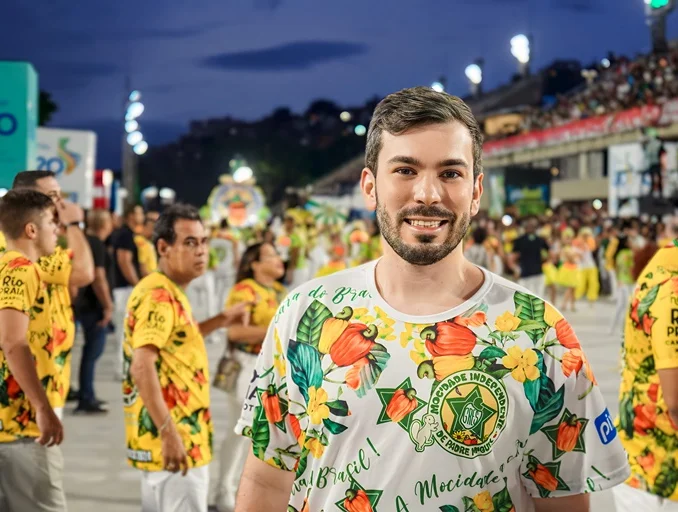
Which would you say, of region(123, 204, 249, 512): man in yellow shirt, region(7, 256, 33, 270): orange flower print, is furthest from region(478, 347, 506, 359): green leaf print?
region(7, 256, 33, 270): orange flower print

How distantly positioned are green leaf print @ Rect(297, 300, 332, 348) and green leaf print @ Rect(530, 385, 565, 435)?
0.54m

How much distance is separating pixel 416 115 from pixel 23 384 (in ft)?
8.10

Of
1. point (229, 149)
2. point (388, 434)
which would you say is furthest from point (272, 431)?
point (229, 149)

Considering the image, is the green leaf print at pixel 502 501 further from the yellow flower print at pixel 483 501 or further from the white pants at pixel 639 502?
the white pants at pixel 639 502

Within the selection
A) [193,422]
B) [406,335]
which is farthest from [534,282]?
[406,335]

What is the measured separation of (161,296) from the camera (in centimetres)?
455

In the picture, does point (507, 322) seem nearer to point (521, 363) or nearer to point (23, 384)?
point (521, 363)

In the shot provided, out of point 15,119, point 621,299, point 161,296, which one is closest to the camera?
point 161,296

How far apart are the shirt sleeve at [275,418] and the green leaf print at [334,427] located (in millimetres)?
125

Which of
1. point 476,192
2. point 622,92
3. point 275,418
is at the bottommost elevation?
point 275,418

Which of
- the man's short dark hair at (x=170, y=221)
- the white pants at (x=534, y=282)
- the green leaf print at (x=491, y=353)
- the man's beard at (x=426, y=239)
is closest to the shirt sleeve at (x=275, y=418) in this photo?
the man's beard at (x=426, y=239)

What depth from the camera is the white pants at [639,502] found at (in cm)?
377

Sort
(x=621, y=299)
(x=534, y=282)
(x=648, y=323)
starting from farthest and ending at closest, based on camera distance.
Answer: (x=534, y=282), (x=621, y=299), (x=648, y=323)

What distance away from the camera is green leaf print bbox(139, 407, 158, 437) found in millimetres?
4469
